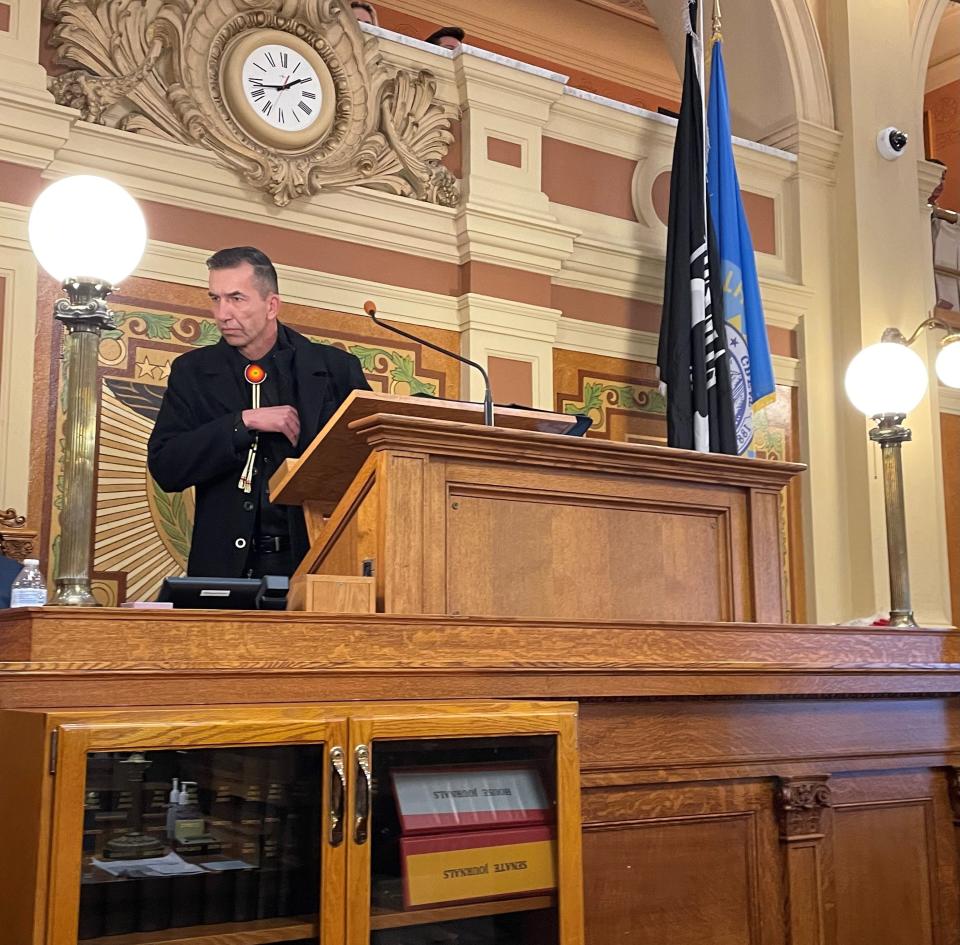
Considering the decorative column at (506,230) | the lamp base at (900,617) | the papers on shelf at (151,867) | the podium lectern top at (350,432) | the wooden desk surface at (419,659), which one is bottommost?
the papers on shelf at (151,867)

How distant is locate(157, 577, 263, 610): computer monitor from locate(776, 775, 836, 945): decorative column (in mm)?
1005

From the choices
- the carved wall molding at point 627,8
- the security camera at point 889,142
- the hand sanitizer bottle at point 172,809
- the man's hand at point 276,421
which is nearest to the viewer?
the hand sanitizer bottle at point 172,809

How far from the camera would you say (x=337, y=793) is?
5.90 ft

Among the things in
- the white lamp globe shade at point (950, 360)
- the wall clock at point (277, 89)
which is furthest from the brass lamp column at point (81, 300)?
the white lamp globe shade at point (950, 360)

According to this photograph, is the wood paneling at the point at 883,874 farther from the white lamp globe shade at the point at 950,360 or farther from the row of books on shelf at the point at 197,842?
the white lamp globe shade at the point at 950,360

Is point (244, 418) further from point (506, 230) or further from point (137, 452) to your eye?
point (506, 230)

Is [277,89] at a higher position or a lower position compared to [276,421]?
higher

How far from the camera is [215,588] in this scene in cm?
213

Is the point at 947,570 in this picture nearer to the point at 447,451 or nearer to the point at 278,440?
the point at 278,440

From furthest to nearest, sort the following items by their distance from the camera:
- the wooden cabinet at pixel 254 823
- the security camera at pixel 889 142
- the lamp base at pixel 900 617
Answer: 1. the security camera at pixel 889 142
2. the lamp base at pixel 900 617
3. the wooden cabinet at pixel 254 823

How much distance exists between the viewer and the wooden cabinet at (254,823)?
1.60 m

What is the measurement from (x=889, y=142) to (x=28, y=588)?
4650 millimetres

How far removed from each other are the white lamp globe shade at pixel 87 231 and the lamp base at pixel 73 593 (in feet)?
1.83

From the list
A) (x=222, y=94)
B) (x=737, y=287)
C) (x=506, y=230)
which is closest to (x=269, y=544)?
(x=222, y=94)
